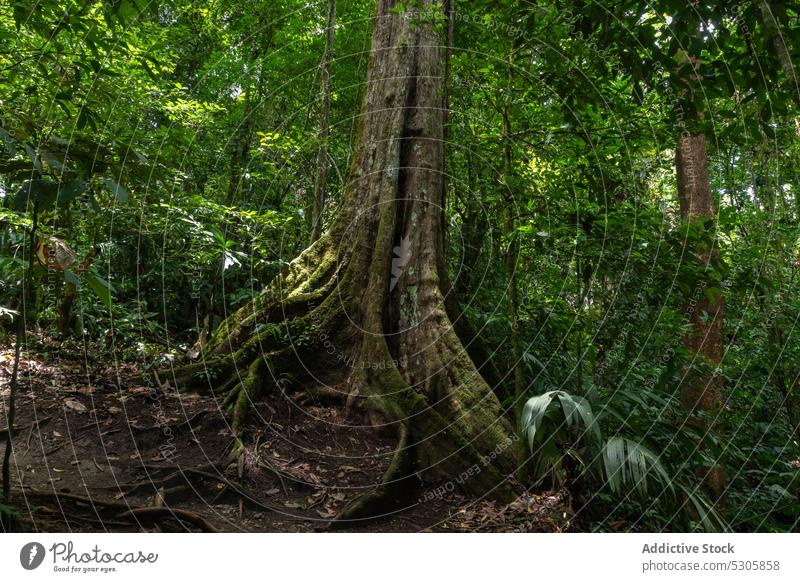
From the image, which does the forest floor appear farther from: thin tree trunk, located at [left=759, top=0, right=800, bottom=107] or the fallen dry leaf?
thin tree trunk, located at [left=759, top=0, right=800, bottom=107]

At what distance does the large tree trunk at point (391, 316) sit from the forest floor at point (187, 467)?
22cm

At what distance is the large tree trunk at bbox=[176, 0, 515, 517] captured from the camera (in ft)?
13.6

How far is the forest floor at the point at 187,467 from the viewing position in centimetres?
314

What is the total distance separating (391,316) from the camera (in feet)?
15.8

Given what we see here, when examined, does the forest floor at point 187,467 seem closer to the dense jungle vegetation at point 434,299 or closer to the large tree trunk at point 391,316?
the dense jungle vegetation at point 434,299

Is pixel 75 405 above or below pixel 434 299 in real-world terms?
below

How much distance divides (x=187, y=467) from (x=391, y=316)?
200 cm

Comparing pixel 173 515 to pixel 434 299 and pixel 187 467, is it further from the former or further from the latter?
pixel 434 299

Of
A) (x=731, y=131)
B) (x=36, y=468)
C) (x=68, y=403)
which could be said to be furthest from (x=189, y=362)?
(x=731, y=131)

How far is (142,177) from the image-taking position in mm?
2730

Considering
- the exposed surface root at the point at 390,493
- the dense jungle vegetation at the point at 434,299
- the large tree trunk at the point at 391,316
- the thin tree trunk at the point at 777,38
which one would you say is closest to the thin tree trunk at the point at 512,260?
the dense jungle vegetation at the point at 434,299
